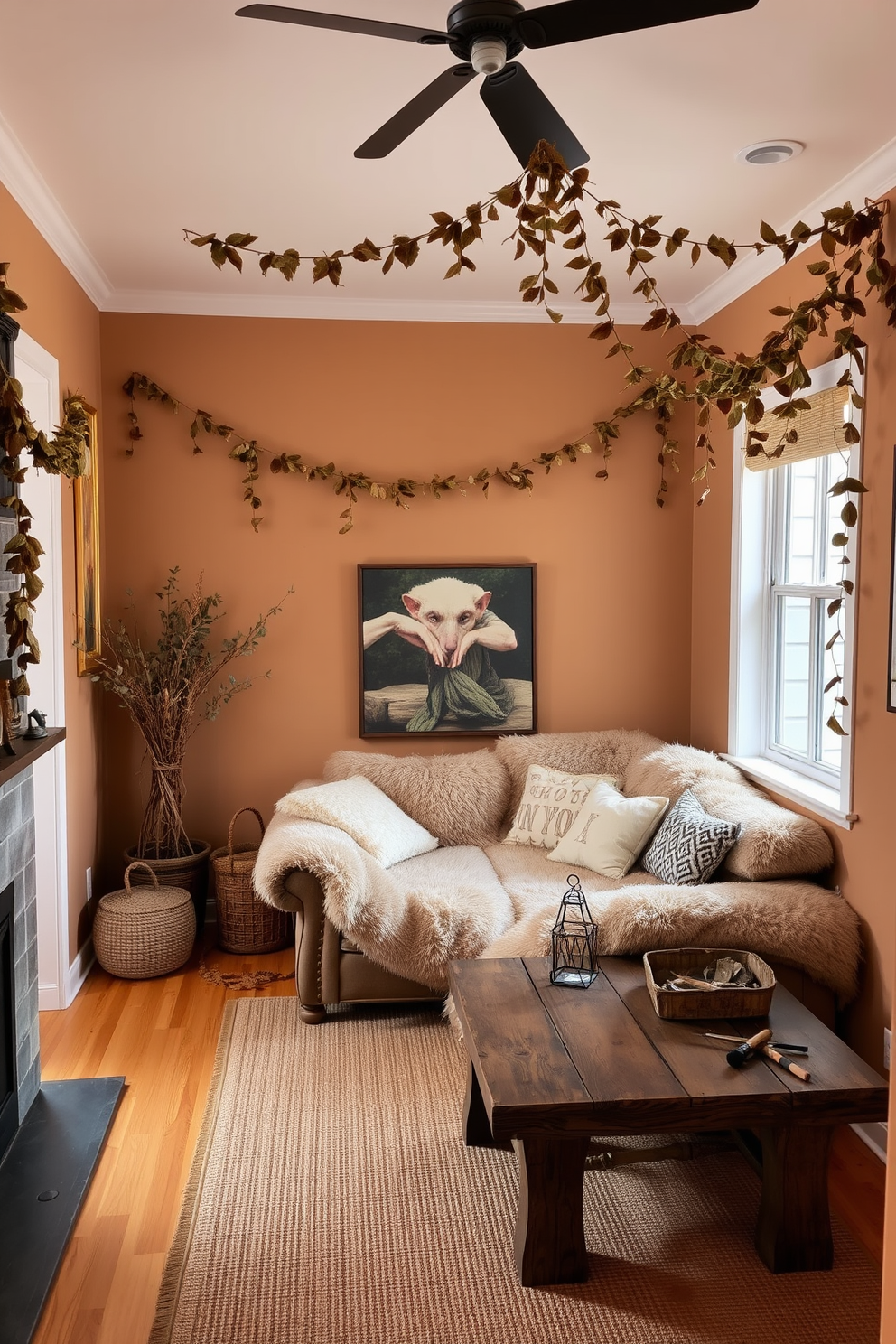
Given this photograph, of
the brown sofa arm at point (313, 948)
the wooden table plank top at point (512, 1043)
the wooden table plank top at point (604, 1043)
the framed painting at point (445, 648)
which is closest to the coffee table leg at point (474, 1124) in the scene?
the wooden table plank top at point (512, 1043)

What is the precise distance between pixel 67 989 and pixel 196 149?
9.13 feet

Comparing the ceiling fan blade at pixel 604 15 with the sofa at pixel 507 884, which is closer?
the ceiling fan blade at pixel 604 15

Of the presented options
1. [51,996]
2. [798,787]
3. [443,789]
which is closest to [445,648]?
[443,789]

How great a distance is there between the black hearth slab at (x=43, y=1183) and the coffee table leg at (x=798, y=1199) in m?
1.56

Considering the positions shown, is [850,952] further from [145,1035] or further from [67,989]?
[67,989]

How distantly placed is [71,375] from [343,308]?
1174 mm

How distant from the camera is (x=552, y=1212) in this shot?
2168 millimetres

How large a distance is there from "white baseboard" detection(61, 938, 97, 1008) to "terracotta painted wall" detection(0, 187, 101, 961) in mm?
43

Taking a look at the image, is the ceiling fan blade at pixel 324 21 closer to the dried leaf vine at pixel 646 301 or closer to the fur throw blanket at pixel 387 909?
the dried leaf vine at pixel 646 301

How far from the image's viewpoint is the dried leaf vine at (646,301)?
6.89 ft

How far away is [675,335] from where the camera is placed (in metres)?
4.53

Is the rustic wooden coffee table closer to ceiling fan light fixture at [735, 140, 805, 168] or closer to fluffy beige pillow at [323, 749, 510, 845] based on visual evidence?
fluffy beige pillow at [323, 749, 510, 845]

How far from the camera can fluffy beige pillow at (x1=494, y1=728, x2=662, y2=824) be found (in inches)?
167

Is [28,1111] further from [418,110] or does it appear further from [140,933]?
[418,110]
